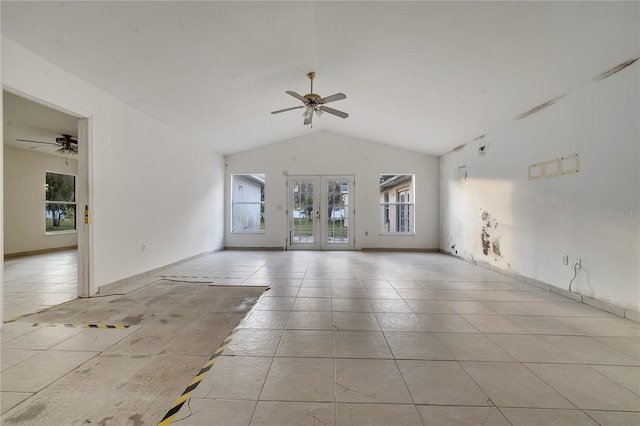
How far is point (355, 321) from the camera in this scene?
2662 mm

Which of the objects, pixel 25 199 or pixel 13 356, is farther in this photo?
pixel 25 199

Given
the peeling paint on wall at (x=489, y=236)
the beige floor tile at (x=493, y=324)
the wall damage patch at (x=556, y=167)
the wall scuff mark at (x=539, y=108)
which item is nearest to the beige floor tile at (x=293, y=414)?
the beige floor tile at (x=493, y=324)

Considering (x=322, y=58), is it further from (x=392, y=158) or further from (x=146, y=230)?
(x=392, y=158)

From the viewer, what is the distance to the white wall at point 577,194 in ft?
9.09

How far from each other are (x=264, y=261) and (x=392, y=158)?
4.52m

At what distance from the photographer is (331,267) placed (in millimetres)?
5348

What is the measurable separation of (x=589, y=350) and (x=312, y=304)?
240cm

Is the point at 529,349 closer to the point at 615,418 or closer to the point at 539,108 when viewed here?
the point at 615,418

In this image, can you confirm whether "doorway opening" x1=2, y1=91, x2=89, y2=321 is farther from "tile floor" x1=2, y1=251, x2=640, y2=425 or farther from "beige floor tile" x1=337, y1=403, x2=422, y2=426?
"beige floor tile" x1=337, y1=403, x2=422, y2=426

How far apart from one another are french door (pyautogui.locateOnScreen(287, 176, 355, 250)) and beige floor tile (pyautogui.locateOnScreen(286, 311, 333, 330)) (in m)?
5.02

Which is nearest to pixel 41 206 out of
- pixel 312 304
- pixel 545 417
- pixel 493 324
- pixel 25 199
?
pixel 25 199

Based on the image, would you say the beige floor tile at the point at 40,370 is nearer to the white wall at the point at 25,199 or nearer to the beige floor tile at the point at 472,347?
the beige floor tile at the point at 472,347

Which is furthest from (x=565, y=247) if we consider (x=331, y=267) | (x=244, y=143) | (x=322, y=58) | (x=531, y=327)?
(x=244, y=143)

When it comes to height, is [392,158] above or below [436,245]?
above
